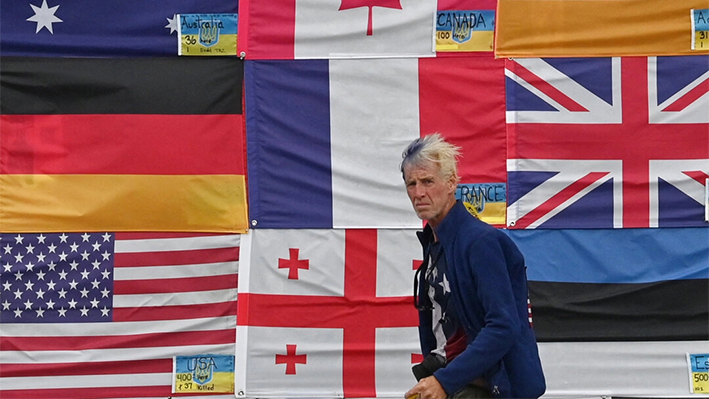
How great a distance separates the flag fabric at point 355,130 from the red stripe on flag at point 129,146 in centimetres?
16

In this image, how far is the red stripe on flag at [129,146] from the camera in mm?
4941

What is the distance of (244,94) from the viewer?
498 cm

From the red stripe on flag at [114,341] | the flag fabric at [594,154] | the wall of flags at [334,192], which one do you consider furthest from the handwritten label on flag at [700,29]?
the red stripe on flag at [114,341]

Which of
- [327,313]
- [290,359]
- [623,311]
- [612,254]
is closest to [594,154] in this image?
[612,254]

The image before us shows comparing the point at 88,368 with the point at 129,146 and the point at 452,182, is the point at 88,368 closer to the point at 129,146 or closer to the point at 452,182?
the point at 129,146

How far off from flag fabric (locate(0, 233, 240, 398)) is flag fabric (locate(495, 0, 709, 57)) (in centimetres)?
199

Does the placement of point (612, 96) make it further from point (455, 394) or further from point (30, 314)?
point (30, 314)

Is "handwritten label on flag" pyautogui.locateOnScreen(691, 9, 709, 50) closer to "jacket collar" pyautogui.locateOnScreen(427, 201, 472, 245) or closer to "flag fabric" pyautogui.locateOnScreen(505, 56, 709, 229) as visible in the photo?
"flag fabric" pyautogui.locateOnScreen(505, 56, 709, 229)

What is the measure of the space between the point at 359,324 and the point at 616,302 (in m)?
1.44

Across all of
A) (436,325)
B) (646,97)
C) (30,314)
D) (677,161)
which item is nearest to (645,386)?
(677,161)

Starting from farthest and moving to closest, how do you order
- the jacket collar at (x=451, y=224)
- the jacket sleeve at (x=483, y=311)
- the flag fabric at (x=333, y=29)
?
the flag fabric at (x=333, y=29), the jacket collar at (x=451, y=224), the jacket sleeve at (x=483, y=311)

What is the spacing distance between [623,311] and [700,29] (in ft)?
5.39

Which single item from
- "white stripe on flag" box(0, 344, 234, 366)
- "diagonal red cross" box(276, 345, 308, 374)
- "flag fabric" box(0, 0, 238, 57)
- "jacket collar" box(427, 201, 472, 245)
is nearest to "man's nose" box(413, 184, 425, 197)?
"jacket collar" box(427, 201, 472, 245)

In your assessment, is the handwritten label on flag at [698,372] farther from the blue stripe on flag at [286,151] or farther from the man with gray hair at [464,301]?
the man with gray hair at [464,301]
